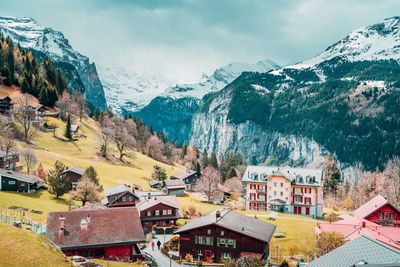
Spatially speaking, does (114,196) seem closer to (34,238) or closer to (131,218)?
(131,218)

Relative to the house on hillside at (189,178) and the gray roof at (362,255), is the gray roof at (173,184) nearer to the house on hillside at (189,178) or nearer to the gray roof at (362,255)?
the house on hillside at (189,178)

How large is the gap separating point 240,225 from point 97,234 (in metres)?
21.2

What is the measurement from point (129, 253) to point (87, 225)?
6.73 m

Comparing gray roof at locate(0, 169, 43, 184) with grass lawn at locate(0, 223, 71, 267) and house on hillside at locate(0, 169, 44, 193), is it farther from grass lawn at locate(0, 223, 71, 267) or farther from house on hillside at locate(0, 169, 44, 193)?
grass lawn at locate(0, 223, 71, 267)

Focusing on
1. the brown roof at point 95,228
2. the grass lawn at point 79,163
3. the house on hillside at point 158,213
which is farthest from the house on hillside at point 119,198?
the brown roof at point 95,228

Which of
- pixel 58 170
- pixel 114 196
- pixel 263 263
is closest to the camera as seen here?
pixel 263 263

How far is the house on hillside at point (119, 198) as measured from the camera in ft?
309

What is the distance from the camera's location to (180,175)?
143250 millimetres

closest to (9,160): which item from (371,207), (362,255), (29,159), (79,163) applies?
(29,159)

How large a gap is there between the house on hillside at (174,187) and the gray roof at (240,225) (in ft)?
165

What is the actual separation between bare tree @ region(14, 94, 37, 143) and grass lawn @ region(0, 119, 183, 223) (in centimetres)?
239

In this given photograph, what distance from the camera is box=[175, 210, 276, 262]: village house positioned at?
213ft

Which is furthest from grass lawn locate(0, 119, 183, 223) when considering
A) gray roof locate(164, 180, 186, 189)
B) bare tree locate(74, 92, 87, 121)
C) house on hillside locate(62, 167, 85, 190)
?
bare tree locate(74, 92, 87, 121)

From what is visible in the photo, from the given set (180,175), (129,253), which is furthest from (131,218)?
(180,175)
